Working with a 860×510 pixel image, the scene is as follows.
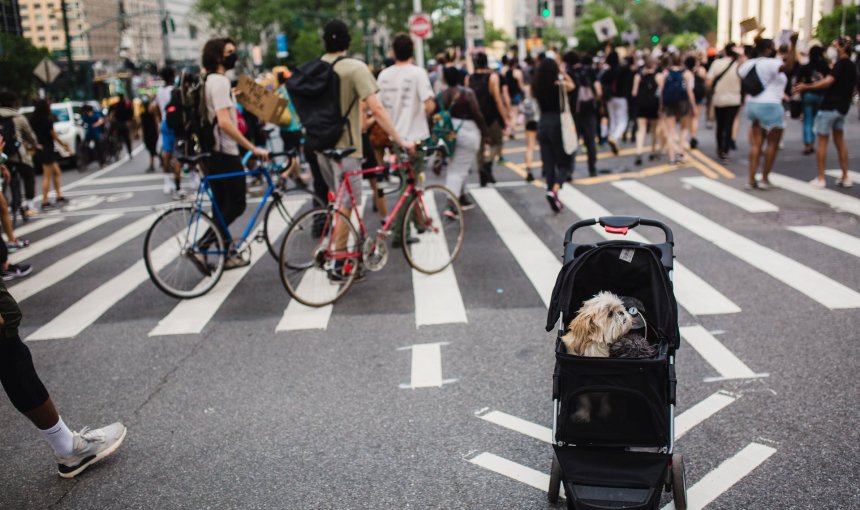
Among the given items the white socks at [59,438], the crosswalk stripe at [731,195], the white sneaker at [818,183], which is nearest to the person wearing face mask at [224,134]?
the white socks at [59,438]

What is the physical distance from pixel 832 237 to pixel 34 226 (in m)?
10.8

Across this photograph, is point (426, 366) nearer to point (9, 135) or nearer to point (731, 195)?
point (731, 195)

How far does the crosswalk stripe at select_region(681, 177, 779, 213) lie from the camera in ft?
34.1

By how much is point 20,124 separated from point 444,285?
720 cm

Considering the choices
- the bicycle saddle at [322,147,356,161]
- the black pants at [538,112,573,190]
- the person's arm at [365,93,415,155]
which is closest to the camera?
the bicycle saddle at [322,147,356,161]

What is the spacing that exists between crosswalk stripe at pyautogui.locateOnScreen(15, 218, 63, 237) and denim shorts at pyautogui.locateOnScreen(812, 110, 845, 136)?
11.0m

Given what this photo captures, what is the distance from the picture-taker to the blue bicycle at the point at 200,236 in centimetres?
716

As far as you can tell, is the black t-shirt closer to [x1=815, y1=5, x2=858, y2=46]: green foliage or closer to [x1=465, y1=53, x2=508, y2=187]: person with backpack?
[x1=465, y1=53, x2=508, y2=187]: person with backpack

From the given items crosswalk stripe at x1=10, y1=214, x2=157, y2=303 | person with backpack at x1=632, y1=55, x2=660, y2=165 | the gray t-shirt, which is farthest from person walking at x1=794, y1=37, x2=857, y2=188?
crosswalk stripe at x1=10, y1=214, x2=157, y2=303

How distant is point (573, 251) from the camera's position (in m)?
3.81

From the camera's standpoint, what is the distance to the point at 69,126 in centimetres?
2222

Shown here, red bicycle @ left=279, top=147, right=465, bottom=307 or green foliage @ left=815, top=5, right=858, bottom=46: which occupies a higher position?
green foliage @ left=815, top=5, right=858, bottom=46

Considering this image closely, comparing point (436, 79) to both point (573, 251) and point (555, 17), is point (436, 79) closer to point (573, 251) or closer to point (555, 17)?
point (573, 251)

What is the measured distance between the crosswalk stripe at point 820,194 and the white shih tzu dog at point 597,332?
24.8 ft
